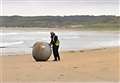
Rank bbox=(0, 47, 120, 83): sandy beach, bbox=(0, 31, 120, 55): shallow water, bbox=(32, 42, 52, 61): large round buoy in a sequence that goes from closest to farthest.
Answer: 1. bbox=(0, 47, 120, 83): sandy beach
2. bbox=(32, 42, 52, 61): large round buoy
3. bbox=(0, 31, 120, 55): shallow water

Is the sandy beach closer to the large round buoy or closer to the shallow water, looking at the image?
the large round buoy

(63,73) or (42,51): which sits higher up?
(42,51)

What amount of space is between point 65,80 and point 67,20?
166050 mm

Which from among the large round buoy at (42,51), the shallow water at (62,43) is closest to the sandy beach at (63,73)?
the large round buoy at (42,51)

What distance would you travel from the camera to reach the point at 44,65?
18344mm

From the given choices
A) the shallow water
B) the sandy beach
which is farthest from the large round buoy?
the shallow water

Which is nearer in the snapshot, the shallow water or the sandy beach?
the sandy beach

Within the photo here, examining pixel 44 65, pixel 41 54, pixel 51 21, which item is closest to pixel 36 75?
pixel 44 65

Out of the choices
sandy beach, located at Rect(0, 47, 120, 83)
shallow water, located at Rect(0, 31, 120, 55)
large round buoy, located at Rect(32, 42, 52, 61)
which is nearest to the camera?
sandy beach, located at Rect(0, 47, 120, 83)

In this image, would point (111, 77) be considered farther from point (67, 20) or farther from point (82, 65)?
point (67, 20)

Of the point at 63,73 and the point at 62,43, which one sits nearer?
the point at 63,73

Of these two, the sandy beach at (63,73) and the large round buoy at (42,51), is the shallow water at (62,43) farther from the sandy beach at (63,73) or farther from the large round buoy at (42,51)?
the sandy beach at (63,73)

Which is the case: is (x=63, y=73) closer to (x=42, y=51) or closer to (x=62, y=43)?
(x=42, y=51)

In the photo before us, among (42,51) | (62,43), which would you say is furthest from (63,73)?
(62,43)
